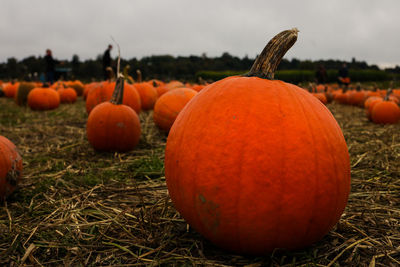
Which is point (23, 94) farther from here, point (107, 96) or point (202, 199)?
point (202, 199)

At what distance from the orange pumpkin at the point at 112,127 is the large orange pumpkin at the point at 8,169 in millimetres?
1407

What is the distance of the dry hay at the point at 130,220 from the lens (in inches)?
69.7

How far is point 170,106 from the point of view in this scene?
5.15 meters

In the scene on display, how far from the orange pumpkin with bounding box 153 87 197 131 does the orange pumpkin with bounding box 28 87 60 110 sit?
490cm

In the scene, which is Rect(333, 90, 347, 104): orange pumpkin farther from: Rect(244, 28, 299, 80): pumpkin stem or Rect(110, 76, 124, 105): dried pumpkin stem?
Rect(244, 28, 299, 80): pumpkin stem

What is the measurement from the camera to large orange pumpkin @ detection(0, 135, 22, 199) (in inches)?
101

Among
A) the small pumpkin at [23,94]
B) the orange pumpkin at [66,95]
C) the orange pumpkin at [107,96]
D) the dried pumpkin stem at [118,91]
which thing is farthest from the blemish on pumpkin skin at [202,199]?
the orange pumpkin at [66,95]

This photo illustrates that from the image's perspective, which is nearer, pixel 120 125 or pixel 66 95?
pixel 120 125

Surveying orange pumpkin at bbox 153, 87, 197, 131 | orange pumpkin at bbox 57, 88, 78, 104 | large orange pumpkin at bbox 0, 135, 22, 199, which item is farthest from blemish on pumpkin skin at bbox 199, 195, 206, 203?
orange pumpkin at bbox 57, 88, 78, 104

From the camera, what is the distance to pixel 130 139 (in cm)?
425

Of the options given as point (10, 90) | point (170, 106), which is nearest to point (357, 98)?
point (170, 106)

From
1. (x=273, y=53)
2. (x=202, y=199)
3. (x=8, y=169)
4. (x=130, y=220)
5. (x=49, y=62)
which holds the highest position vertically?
(x=49, y=62)

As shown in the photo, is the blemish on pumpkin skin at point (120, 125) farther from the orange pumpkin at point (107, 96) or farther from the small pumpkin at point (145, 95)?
the small pumpkin at point (145, 95)

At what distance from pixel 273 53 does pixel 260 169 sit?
2.49 ft
